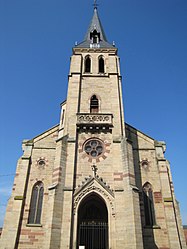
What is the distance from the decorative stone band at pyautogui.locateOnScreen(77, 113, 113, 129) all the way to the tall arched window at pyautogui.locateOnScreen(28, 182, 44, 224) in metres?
5.64

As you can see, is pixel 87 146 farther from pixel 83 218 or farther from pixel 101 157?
pixel 83 218

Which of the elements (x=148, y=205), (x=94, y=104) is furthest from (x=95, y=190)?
(x=94, y=104)

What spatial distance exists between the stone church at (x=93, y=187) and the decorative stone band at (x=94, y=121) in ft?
0.26

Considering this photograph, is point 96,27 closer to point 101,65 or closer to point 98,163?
point 101,65

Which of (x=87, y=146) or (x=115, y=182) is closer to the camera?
(x=115, y=182)

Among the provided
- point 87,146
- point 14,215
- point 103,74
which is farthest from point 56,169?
point 103,74

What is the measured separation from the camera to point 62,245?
11.8m

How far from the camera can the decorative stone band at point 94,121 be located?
1653 centimetres

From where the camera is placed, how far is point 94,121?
16797 mm

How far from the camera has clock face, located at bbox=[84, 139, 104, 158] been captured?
51.9 feet

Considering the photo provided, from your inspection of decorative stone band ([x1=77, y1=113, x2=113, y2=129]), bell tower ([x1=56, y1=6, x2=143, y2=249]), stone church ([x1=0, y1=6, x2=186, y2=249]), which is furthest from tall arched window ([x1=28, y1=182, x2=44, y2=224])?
decorative stone band ([x1=77, y1=113, x2=113, y2=129])

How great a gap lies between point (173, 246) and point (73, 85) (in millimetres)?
14708

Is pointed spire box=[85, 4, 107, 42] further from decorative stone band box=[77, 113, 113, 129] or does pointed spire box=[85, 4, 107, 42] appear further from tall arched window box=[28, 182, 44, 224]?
tall arched window box=[28, 182, 44, 224]

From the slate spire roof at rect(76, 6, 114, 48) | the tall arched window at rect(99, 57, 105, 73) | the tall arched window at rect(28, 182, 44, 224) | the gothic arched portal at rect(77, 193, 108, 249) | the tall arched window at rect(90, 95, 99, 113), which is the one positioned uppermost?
the slate spire roof at rect(76, 6, 114, 48)
